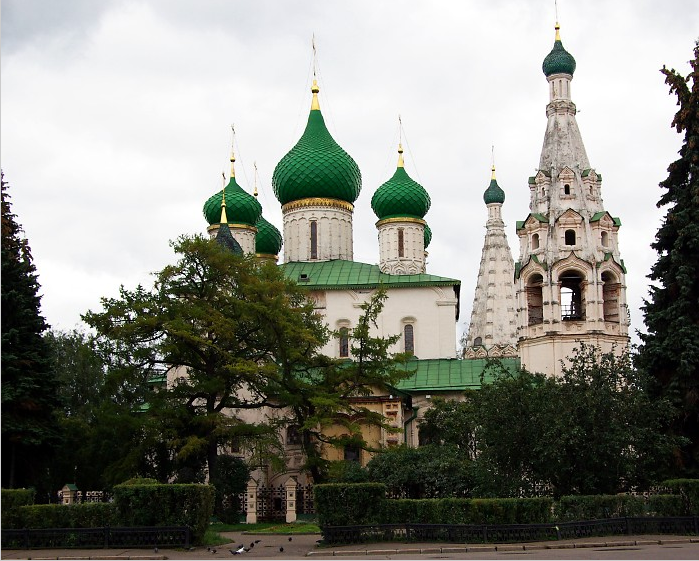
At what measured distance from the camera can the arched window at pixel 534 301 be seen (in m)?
31.3

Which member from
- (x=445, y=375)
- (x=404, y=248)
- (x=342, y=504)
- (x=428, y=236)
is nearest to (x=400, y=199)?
(x=404, y=248)

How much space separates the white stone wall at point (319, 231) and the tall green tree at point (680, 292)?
17438 millimetres

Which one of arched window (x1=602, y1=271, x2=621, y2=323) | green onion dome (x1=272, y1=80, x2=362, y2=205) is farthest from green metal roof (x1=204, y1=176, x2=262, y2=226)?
arched window (x1=602, y1=271, x2=621, y2=323)

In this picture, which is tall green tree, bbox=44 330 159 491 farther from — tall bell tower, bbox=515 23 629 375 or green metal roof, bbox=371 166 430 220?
green metal roof, bbox=371 166 430 220

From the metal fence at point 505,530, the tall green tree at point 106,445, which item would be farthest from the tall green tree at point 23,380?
the metal fence at point 505,530

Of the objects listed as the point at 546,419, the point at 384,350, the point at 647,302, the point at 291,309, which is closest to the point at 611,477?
the point at 546,419

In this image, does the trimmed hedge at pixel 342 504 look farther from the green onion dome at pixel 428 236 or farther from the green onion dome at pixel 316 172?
the green onion dome at pixel 428 236

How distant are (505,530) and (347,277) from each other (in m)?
20.3

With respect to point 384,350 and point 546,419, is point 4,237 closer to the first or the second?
point 384,350

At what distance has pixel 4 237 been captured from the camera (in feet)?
82.2

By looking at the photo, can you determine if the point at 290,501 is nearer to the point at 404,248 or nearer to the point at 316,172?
the point at 404,248

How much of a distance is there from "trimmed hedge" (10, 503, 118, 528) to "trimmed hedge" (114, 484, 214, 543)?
1.01 ft

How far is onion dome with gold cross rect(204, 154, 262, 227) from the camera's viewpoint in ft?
127

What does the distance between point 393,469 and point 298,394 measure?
518 centimetres
